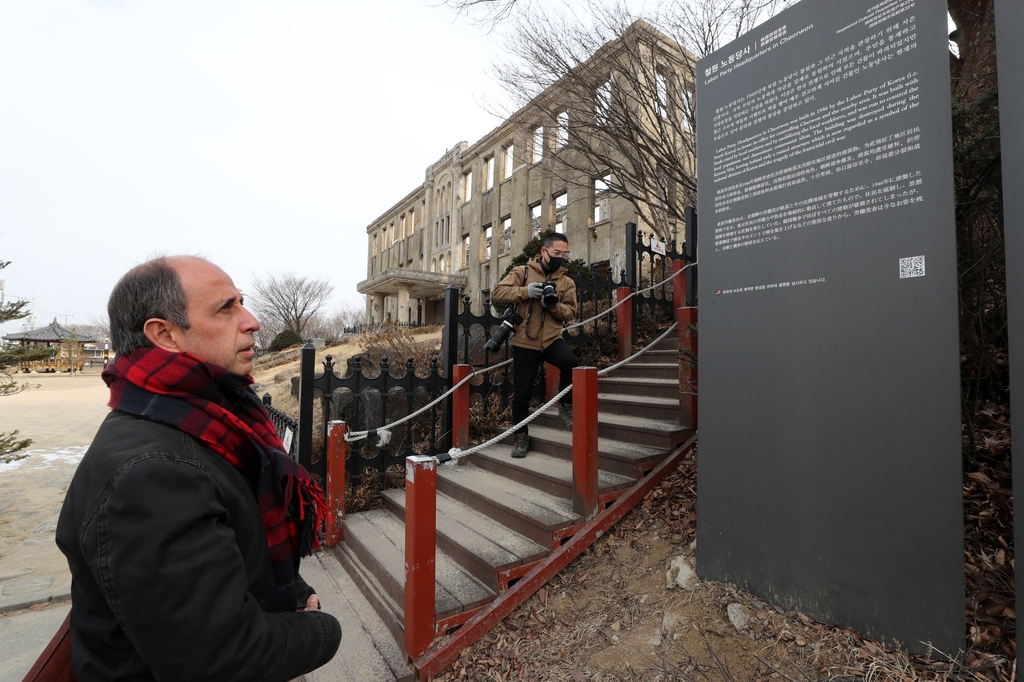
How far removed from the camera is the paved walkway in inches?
145

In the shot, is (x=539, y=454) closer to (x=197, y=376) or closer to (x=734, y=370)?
(x=734, y=370)

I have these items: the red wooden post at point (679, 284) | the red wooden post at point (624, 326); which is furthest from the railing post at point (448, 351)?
the red wooden post at point (679, 284)

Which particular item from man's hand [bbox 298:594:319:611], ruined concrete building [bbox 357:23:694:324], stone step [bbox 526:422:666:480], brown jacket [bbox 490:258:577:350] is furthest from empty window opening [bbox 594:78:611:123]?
man's hand [bbox 298:594:319:611]

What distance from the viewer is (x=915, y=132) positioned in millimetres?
2273

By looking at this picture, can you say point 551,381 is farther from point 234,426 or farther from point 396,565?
Result: point 234,426

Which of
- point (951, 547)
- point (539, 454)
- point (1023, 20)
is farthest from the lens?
point (539, 454)

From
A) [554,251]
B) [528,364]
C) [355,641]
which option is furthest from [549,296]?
[355,641]

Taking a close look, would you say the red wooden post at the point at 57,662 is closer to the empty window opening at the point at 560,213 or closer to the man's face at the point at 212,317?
the man's face at the point at 212,317

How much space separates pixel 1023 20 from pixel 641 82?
584 centimetres

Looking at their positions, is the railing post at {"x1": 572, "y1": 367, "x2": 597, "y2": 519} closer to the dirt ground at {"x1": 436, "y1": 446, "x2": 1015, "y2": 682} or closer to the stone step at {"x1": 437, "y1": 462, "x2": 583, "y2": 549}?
the stone step at {"x1": 437, "y1": 462, "x2": 583, "y2": 549}

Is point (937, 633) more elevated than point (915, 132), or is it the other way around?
point (915, 132)

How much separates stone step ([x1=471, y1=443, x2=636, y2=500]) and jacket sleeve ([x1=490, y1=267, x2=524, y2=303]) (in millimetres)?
1578

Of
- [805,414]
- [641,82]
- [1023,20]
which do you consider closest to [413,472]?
[805,414]

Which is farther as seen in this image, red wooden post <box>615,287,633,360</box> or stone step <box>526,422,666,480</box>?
red wooden post <box>615,287,633,360</box>
